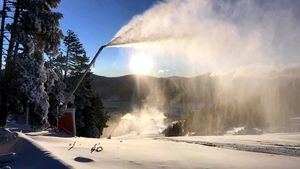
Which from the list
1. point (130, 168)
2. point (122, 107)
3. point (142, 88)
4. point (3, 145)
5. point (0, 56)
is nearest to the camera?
point (130, 168)

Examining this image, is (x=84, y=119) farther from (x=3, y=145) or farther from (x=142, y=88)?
(x=142, y=88)

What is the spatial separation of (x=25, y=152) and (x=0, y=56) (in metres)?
13.6

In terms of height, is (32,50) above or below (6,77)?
above

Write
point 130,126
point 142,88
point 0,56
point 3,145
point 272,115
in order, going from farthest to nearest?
1. point 142,88
2. point 130,126
3. point 272,115
4. point 0,56
5. point 3,145

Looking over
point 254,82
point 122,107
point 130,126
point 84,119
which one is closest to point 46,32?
point 84,119

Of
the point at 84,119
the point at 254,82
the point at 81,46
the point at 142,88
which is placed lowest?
the point at 84,119

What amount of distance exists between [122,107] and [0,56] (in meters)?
143

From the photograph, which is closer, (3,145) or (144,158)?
(144,158)

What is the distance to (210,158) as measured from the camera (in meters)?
11.8

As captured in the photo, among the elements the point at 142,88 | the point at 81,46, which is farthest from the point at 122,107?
the point at 81,46

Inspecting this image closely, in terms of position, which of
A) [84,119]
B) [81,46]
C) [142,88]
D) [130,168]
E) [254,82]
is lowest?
[130,168]

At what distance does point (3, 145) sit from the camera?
14.0 m

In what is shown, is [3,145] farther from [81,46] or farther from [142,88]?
[142,88]

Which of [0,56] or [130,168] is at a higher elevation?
[0,56]
